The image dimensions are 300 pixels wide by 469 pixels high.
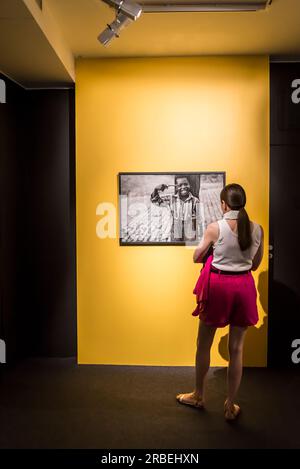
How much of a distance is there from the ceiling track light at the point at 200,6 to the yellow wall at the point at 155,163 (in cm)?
88

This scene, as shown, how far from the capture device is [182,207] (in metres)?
3.76

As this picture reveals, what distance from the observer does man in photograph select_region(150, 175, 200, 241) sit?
3.75 metres

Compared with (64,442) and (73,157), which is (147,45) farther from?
(64,442)

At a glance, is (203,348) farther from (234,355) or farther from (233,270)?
(233,270)

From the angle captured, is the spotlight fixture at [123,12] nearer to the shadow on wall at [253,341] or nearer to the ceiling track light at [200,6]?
the ceiling track light at [200,6]

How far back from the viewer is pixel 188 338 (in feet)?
12.6

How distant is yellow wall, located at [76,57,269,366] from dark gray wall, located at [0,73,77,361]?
0.61 ft

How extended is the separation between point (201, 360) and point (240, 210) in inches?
45.7

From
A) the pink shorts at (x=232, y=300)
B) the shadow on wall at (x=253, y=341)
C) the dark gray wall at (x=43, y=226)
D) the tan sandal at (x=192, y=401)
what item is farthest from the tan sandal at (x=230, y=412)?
the dark gray wall at (x=43, y=226)

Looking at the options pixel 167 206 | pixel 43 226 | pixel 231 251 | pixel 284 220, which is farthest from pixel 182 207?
pixel 43 226

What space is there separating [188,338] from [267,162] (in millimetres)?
1857

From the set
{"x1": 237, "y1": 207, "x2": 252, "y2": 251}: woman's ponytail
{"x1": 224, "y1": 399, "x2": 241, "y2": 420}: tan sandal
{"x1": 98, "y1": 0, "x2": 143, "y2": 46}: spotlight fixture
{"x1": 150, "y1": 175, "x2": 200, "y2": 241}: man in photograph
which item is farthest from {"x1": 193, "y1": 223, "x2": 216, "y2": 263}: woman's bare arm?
{"x1": 98, "y1": 0, "x2": 143, "y2": 46}: spotlight fixture

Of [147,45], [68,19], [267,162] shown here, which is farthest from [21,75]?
[267,162]
